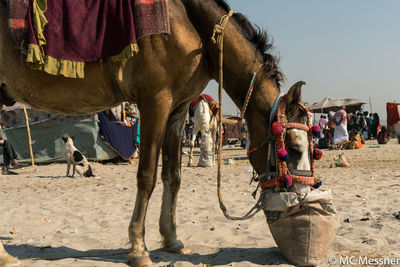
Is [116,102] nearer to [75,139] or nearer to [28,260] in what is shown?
[28,260]

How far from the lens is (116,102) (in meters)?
3.27

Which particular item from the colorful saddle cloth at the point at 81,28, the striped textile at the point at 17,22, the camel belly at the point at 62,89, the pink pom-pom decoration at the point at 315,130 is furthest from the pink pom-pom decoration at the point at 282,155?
the striped textile at the point at 17,22

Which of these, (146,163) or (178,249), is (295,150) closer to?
(146,163)

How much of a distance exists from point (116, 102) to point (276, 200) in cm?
162

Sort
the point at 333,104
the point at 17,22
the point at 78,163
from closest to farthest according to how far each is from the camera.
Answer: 1. the point at 17,22
2. the point at 78,163
3. the point at 333,104

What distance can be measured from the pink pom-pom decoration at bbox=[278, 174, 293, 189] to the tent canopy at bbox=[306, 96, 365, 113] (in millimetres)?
26902

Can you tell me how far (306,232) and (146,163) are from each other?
1.41 m

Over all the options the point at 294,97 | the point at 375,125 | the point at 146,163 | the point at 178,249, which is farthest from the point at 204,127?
the point at 375,125

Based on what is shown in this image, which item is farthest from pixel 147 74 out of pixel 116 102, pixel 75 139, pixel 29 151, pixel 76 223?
pixel 29 151

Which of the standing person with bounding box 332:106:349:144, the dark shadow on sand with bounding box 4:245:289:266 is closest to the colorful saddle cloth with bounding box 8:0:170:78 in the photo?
the dark shadow on sand with bounding box 4:245:289:266

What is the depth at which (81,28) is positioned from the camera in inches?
116

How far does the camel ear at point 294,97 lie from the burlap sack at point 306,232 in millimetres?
783

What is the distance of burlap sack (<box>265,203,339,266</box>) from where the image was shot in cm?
293

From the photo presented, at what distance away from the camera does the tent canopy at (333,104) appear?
1141 inches
